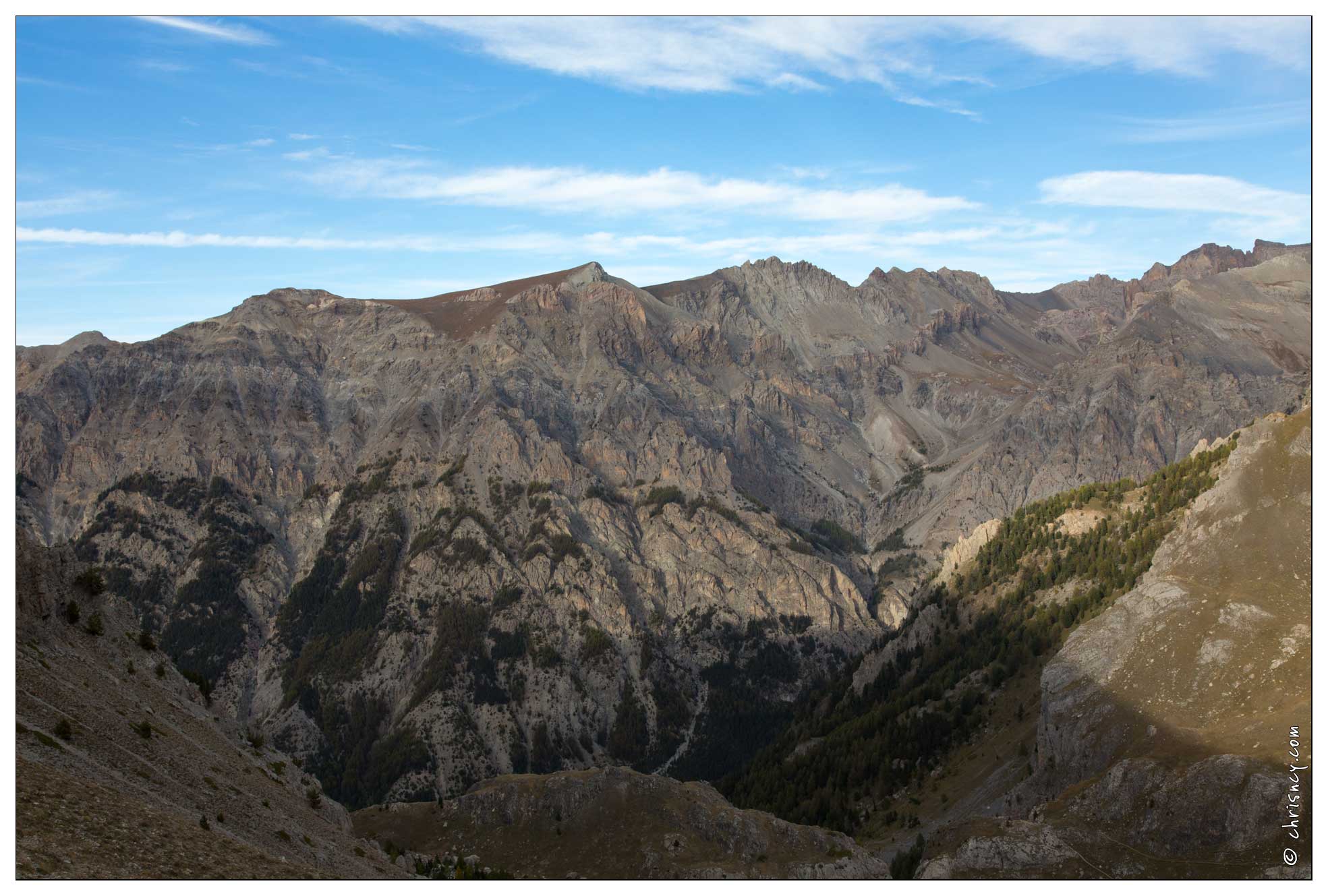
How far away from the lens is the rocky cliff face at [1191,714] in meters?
79.0

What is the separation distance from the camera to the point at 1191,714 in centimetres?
9619

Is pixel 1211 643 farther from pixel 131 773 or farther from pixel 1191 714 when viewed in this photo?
pixel 131 773

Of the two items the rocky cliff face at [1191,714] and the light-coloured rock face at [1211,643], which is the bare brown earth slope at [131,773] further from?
the light-coloured rock face at [1211,643]

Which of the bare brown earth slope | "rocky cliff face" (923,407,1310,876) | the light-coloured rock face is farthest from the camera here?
the light-coloured rock face

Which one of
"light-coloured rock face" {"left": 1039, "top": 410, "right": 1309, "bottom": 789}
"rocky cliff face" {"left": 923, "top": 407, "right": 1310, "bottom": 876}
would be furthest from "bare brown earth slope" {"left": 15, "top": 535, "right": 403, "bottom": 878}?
"light-coloured rock face" {"left": 1039, "top": 410, "right": 1309, "bottom": 789}

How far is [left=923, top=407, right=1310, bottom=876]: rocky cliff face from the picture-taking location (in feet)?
259

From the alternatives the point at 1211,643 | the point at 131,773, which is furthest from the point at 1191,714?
the point at 131,773

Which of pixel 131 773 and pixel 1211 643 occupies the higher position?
pixel 131 773

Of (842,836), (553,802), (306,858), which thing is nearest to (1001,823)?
(842,836)

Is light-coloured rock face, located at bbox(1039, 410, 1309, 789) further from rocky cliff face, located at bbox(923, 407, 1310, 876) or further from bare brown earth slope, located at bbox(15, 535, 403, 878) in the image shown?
bare brown earth slope, located at bbox(15, 535, 403, 878)

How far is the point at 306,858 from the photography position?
6306cm

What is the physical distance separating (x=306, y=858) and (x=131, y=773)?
36.3ft
